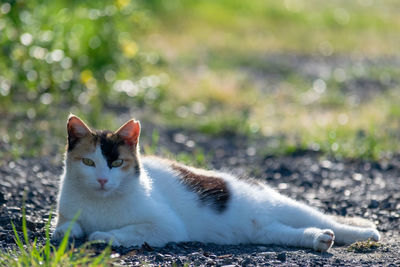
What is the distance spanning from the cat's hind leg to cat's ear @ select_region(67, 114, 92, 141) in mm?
1316

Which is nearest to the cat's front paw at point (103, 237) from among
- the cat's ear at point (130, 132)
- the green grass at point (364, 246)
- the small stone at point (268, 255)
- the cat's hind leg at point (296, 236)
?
the cat's ear at point (130, 132)

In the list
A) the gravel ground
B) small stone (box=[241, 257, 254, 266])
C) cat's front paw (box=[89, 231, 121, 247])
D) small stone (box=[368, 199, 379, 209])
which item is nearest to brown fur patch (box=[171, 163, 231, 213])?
the gravel ground

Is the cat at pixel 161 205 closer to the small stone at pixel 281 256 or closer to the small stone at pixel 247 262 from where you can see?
the small stone at pixel 281 256

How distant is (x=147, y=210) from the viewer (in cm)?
363

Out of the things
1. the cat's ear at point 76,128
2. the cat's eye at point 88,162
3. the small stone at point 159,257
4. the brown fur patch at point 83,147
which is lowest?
the small stone at point 159,257

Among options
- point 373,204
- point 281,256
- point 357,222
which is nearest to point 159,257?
point 281,256

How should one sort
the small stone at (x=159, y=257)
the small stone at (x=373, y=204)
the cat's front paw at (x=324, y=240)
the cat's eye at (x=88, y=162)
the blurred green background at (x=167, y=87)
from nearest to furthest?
the small stone at (x=159, y=257) < the cat's eye at (x=88, y=162) < the cat's front paw at (x=324, y=240) < the small stone at (x=373, y=204) < the blurred green background at (x=167, y=87)

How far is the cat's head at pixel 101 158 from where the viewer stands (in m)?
3.46

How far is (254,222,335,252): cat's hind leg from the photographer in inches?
148

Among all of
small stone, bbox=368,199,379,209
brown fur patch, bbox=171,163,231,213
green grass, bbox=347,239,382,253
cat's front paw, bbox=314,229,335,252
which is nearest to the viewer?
cat's front paw, bbox=314,229,335,252

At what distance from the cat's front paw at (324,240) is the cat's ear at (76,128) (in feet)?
4.98

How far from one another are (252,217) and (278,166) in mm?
2294

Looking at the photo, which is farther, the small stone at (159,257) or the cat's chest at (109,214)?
the cat's chest at (109,214)

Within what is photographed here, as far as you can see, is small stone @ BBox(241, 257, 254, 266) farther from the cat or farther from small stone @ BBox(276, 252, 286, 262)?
the cat
